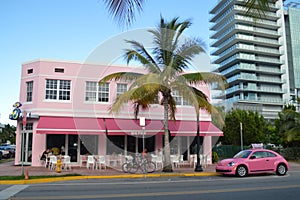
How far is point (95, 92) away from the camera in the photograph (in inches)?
902

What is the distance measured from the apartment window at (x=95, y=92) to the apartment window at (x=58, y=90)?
1.36m

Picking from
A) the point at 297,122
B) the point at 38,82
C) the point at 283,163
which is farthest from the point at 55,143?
the point at 297,122

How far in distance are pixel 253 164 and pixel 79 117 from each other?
1194 centimetres

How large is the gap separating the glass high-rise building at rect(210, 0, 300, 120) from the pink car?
209ft

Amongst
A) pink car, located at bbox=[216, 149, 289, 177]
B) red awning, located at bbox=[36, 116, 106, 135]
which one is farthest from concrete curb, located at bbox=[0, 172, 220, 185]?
red awning, located at bbox=[36, 116, 106, 135]

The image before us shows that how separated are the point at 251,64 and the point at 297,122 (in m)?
58.0

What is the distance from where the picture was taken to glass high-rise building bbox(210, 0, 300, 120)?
3236 inches

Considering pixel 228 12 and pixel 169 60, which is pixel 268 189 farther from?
pixel 228 12

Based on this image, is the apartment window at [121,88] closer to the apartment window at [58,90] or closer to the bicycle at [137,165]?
the apartment window at [58,90]

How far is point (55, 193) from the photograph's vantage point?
1045cm

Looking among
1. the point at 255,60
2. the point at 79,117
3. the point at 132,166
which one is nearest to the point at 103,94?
the point at 79,117

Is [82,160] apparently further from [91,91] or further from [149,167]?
[149,167]

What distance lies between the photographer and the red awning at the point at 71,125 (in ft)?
63.8

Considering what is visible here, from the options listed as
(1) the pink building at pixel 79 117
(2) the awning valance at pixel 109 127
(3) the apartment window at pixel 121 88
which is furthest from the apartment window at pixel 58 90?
(3) the apartment window at pixel 121 88
